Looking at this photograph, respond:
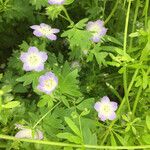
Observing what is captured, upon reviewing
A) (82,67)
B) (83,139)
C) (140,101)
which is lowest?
(83,139)

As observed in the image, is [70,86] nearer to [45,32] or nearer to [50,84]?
[50,84]

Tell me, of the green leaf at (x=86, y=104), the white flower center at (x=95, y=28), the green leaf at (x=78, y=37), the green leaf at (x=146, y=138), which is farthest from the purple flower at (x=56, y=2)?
the green leaf at (x=146, y=138)

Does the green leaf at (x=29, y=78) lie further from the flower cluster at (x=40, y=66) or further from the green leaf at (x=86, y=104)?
the green leaf at (x=86, y=104)

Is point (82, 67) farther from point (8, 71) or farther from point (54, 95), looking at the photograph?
point (54, 95)

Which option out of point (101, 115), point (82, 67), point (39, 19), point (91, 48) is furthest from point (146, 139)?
point (39, 19)

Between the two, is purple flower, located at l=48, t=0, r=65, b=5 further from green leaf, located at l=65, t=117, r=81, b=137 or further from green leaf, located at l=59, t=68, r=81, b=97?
green leaf, located at l=65, t=117, r=81, b=137

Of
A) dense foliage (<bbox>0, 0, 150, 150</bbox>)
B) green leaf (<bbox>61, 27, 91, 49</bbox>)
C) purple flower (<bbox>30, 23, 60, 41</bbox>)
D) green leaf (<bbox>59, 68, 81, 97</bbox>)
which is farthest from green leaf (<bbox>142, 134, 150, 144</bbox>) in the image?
purple flower (<bbox>30, 23, 60, 41</bbox>)
